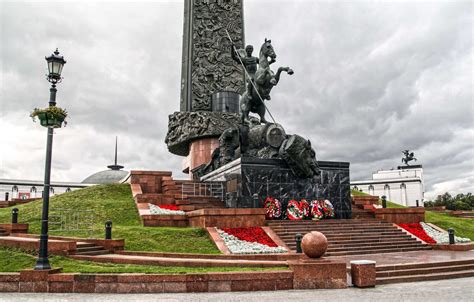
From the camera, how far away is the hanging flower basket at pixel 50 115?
9.23m

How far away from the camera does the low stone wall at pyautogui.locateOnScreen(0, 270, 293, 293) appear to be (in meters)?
8.09

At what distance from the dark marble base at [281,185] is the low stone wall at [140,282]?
26.9 feet

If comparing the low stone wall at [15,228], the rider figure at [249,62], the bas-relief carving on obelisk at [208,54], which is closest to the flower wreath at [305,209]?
the rider figure at [249,62]

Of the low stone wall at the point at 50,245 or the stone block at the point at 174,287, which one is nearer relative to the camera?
the stone block at the point at 174,287

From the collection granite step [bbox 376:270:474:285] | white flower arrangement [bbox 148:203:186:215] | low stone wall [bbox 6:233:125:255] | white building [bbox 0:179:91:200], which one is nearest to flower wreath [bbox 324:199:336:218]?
white flower arrangement [bbox 148:203:186:215]

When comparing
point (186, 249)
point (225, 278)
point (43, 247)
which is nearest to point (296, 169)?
point (186, 249)

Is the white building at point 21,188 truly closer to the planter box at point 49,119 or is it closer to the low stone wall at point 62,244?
the low stone wall at point 62,244

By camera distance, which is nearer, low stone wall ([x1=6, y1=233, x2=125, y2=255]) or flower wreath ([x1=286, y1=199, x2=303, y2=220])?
low stone wall ([x1=6, y1=233, x2=125, y2=255])

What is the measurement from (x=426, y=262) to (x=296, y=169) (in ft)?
24.9

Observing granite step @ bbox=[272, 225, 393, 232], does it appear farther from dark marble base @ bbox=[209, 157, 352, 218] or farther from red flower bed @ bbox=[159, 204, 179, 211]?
red flower bed @ bbox=[159, 204, 179, 211]

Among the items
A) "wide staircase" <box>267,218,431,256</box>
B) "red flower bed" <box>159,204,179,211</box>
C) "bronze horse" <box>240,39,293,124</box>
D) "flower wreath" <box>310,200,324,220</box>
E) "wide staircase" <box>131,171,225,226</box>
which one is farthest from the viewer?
"bronze horse" <box>240,39,293,124</box>

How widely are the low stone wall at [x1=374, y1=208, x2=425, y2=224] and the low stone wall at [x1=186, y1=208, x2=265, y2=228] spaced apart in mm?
5954

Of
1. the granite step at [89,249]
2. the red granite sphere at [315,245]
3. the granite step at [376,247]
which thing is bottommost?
the granite step at [376,247]

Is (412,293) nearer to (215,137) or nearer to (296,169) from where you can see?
(296,169)
